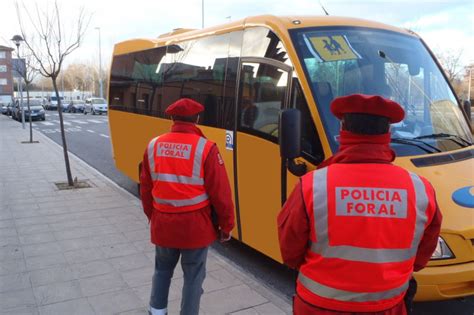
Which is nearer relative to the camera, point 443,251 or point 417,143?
point 443,251

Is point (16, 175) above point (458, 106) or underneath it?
underneath

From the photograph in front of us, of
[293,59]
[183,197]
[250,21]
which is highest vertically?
[250,21]

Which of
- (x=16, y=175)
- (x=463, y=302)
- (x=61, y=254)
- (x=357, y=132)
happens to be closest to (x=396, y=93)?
(x=463, y=302)

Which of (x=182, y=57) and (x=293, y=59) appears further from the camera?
(x=182, y=57)

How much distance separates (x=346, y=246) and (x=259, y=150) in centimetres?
284

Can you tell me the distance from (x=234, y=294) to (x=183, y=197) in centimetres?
144

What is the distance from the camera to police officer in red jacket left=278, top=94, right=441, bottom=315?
1849 mm

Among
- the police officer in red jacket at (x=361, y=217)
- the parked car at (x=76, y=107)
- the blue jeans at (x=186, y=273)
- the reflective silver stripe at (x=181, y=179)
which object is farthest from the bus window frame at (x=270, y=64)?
the parked car at (x=76, y=107)

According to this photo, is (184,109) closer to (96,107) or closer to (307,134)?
(307,134)

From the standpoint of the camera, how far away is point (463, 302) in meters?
4.27

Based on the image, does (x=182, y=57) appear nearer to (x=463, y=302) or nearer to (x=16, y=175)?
(x=463, y=302)

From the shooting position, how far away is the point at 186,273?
337 cm

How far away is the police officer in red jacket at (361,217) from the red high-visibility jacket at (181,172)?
1342mm

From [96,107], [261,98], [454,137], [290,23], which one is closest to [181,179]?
[261,98]
